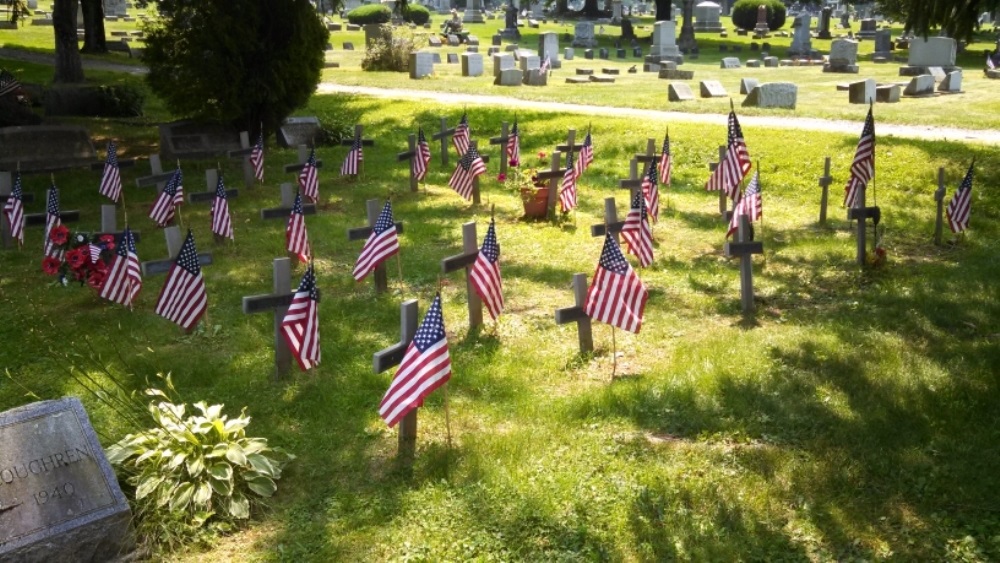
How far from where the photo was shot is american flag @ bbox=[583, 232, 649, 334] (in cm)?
807

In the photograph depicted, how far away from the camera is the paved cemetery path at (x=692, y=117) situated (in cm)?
1852

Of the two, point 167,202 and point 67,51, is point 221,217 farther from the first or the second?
point 67,51

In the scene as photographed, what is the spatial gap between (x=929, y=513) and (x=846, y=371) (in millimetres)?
2096

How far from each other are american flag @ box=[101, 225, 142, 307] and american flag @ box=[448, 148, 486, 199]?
19.0ft

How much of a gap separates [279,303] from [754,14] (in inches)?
2388

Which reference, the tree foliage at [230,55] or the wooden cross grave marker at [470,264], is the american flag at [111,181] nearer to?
the tree foliage at [230,55]

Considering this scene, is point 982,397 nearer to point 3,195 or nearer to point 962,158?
point 962,158

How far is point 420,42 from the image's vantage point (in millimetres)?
Answer: 38438

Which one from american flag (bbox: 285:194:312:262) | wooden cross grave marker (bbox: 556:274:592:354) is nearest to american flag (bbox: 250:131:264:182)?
american flag (bbox: 285:194:312:262)

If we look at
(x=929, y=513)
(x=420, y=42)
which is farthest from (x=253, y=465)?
(x=420, y=42)

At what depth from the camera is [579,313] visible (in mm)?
8352

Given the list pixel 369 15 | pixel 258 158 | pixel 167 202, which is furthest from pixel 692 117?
pixel 369 15

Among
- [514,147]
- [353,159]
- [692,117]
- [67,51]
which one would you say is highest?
[67,51]

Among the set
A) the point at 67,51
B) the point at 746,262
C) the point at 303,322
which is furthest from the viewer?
the point at 67,51
